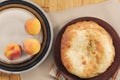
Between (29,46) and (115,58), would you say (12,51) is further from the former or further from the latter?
(115,58)

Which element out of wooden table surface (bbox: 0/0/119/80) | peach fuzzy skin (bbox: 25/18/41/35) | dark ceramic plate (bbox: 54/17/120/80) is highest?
wooden table surface (bbox: 0/0/119/80)

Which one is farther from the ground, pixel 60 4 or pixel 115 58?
pixel 60 4

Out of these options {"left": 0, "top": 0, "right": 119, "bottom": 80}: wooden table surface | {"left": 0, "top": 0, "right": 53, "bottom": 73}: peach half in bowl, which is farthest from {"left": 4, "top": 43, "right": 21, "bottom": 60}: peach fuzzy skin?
{"left": 0, "top": 0, "right": 119, "bottom": 80}: wooden table surface

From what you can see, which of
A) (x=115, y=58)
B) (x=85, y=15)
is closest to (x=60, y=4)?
(x=85, y=15)

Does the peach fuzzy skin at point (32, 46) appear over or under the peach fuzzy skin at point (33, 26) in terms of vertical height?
under

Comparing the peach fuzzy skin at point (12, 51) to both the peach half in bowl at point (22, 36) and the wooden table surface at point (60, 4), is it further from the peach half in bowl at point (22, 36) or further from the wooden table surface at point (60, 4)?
the wooden table surface at point (60, 4)

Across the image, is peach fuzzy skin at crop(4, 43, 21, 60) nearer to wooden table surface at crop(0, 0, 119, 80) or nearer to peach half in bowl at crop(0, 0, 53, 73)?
peach half in bowl at crop(0, 0, 53, 73)

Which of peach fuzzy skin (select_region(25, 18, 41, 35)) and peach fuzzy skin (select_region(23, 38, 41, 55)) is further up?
peach fuzzy skin (select_region(25, 18, 41, 35))

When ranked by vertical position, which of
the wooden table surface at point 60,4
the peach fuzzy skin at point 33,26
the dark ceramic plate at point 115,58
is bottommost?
the dark ceramic plate at point 115,58

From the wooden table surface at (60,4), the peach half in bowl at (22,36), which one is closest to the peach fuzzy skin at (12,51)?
the peach half in bowl at (22,36)
